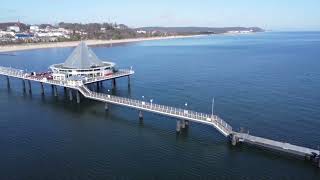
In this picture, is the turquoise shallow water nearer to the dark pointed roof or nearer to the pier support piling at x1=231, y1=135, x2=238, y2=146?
the pier support piling at x1=231, y1=135, x2=238, y2=146

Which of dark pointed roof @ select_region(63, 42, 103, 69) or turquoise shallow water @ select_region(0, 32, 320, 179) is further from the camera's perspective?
dark pointed roof @ select_region(63, 42, 103, 69)

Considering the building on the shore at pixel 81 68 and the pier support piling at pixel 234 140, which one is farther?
the building on the shore at pixel 81 68

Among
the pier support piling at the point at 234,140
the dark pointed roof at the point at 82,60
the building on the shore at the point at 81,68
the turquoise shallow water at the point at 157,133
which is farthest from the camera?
the dark pointed roof at the point at 82,60

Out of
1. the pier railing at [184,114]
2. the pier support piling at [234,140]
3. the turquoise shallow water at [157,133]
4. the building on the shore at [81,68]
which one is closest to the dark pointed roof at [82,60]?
the building on the shore at [81,68]

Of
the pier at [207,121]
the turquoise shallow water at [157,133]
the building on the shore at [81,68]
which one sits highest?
the building on the shore at [81,68]

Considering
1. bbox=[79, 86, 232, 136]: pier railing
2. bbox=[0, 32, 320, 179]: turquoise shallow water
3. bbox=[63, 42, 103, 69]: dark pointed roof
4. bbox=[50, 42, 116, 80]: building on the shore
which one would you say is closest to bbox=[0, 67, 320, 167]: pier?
bbox=[79, 86, 232, 136]: pier railing

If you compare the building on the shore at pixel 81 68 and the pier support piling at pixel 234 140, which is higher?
the building on the shore at pixel 81 68

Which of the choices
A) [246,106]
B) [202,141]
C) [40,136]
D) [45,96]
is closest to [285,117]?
[246,106]

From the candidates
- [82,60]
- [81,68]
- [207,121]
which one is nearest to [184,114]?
[207,121]

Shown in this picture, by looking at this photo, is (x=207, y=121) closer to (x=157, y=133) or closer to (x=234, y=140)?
(x=234, y=140)

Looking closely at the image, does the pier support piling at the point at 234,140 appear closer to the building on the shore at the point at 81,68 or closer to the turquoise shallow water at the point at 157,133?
the turquoise shallow water at the point at 157,133
